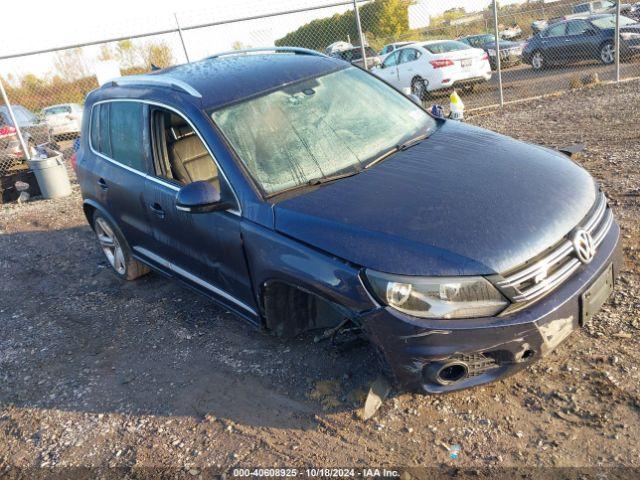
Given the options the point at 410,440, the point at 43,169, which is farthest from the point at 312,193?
the point at 43,169

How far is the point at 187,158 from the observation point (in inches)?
166

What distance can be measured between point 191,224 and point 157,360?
103cm

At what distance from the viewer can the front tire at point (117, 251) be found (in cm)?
507

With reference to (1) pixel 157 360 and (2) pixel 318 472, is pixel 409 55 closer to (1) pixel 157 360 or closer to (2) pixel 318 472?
(1) pixel 157 360

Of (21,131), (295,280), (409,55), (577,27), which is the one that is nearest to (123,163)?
(295,280)

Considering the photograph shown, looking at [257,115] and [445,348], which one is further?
[257,115]

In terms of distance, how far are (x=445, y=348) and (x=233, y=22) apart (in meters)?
9.42

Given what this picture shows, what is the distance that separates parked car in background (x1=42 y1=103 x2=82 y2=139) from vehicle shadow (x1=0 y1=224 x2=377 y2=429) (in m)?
14.5

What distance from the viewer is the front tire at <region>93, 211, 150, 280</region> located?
16.6 ft

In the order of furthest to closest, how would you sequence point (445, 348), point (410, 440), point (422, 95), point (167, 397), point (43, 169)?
point (422, 95) → point (43, 169) → point (167, 397) → point (410, 440) → point (445, 348)

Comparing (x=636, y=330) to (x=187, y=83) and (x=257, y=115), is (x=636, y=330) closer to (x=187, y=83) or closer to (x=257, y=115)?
(x=257, y=115)

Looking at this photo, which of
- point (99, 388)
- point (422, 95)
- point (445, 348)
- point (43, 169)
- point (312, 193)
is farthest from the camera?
point (422, 95)

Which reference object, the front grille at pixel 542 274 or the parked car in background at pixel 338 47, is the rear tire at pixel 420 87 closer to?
the parked car in background at pixel 338 47

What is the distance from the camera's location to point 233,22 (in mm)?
10539
